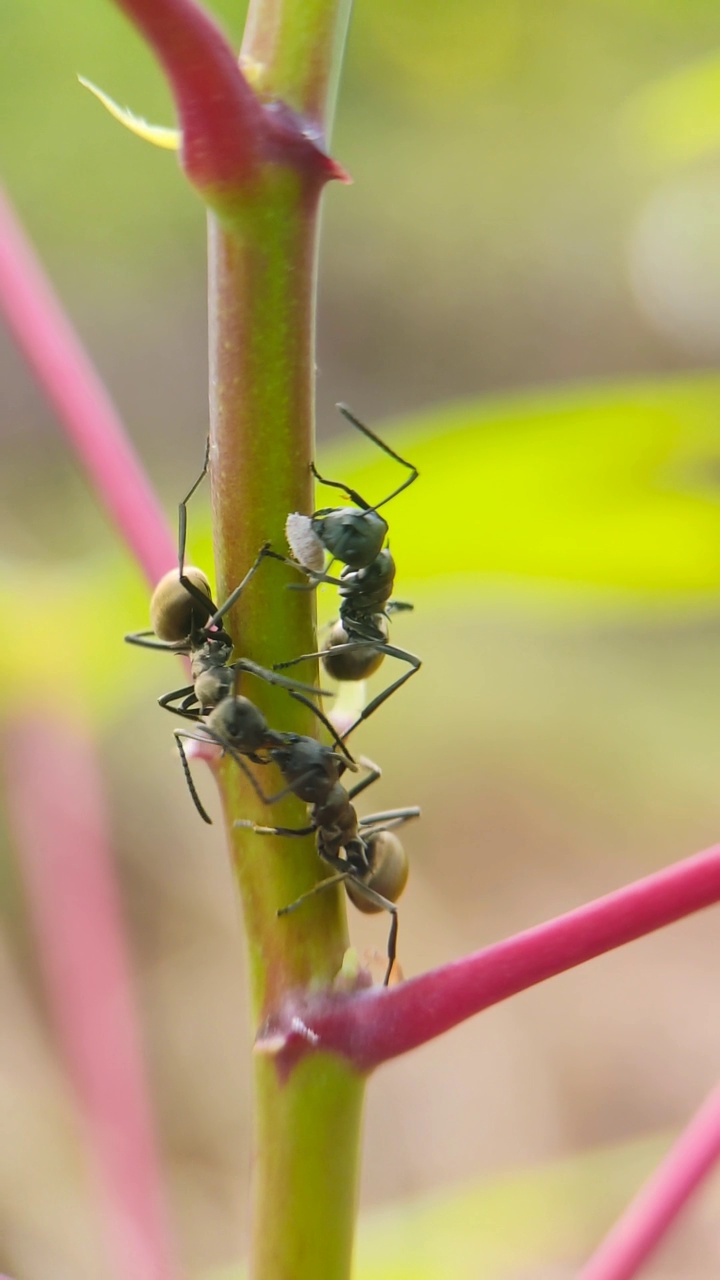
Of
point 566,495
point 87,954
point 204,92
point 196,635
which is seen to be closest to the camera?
point 204,92

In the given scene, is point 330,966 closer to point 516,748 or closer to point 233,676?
point 233,676

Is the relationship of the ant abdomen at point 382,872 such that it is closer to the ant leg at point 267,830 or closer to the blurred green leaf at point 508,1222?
the ant leg at point 267,830

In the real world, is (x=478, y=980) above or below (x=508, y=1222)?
above

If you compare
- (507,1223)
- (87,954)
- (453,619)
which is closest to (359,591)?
(87,954)

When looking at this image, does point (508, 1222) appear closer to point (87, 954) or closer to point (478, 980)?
point (87, 954)

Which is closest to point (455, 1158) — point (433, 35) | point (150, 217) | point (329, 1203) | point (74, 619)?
point (74, 619)

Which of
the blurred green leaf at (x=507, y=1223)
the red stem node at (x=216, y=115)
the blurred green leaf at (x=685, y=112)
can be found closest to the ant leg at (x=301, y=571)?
the red stem node at (x=216, y=115)

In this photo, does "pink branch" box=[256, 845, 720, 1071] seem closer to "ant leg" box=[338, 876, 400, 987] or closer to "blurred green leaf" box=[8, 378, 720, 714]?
"ant leg" box=[338, 876, 400, 987]
